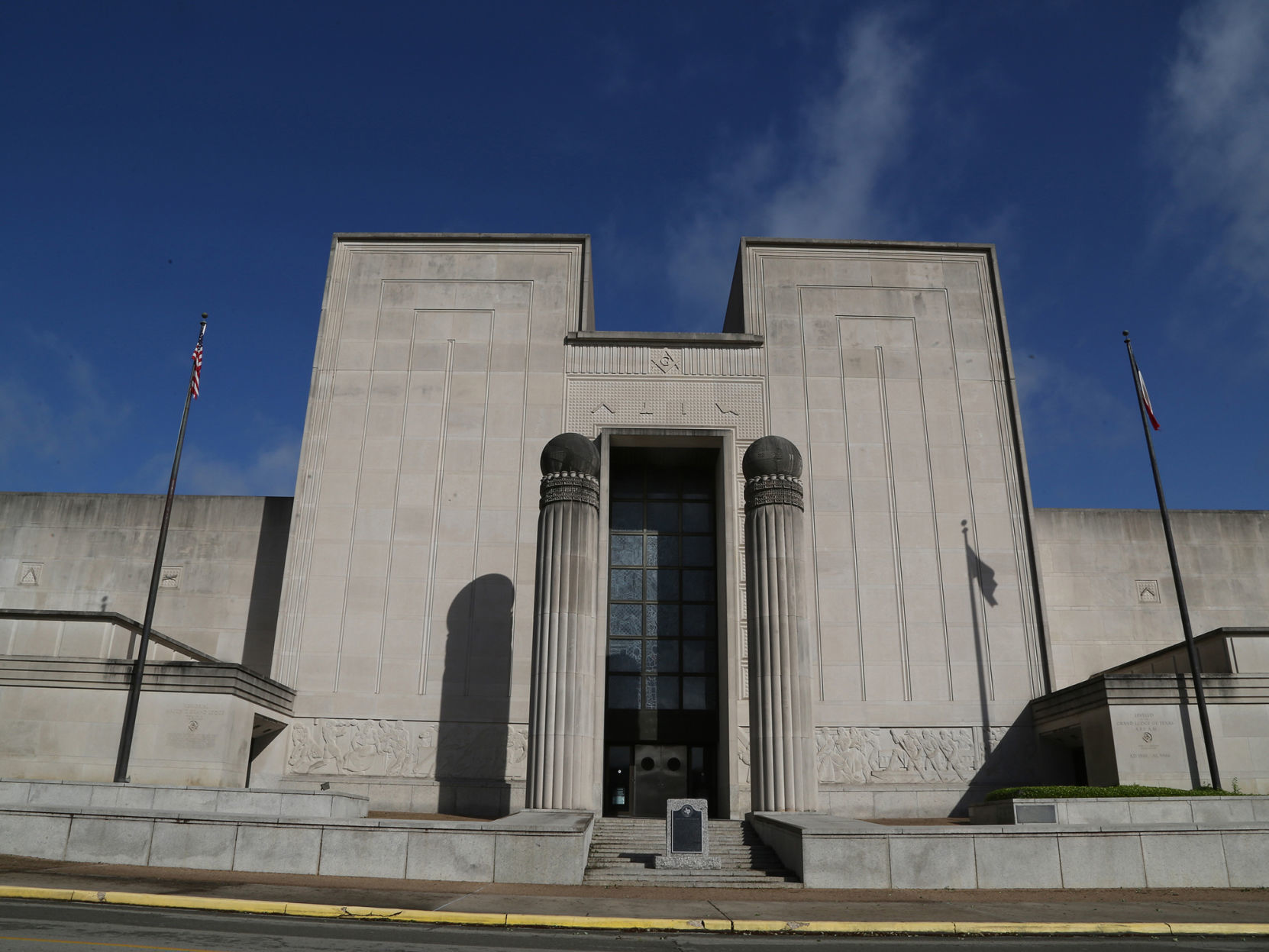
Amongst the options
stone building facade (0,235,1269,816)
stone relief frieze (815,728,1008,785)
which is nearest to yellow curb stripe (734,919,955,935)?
stone building facade (0,235,1269,816)

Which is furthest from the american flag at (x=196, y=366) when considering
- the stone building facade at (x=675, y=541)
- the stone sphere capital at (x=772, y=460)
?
the stone sphere capital at (x=772, y=460)

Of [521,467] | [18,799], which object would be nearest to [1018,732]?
[521,467]

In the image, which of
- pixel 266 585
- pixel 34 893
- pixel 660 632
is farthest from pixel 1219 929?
pixel 266 585

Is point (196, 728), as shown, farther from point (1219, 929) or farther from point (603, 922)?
point (1219, 929)

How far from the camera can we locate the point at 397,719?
87.5ft

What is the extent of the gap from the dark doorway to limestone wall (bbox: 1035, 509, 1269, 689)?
1106cm

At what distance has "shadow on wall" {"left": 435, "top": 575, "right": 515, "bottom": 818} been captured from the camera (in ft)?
84.5

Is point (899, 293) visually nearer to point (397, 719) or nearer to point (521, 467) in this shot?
point (521, 467)

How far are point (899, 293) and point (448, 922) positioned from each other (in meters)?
26.1

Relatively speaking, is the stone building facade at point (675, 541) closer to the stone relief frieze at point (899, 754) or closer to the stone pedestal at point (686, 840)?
the stone relief frieze at point (899, 754)

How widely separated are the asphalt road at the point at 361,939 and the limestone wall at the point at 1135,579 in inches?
824

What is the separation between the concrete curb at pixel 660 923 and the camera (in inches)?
444

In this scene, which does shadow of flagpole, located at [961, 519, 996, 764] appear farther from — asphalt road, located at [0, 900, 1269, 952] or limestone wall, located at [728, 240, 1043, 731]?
asphalt road, located at [0, 900, 1269, 952]

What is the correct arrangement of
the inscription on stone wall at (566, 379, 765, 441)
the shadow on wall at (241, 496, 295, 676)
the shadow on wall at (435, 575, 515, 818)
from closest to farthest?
1. the shadow on wall at (435, 575, 515, 818)
2. the inscription on stone wall at (566, 379, 765, 441)
3. the shadow on wall at (241, 496, 295, 676)
